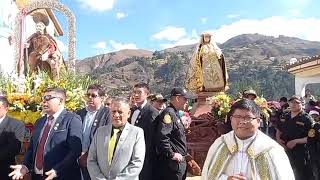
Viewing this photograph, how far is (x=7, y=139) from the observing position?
4809 mm

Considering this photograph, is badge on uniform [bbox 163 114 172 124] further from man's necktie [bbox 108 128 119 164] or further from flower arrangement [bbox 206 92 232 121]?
flower arrangement [bbox 206 92 232 121]

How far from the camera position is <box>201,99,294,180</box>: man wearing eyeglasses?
2.96m

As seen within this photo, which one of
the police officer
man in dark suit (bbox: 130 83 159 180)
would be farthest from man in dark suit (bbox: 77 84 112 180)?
the police officer

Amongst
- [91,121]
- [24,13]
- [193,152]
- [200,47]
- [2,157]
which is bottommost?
Answer: [193,152]

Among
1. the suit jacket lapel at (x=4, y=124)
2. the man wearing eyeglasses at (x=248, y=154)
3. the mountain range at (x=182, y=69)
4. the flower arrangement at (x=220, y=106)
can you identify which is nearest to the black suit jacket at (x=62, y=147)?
the suit jacket lapel at (x=4, y=124)

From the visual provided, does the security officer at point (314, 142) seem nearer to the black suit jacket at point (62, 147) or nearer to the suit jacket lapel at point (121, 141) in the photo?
the suit jacket lapel at point (121, 141)

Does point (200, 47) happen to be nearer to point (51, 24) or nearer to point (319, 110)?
point (319, 110)

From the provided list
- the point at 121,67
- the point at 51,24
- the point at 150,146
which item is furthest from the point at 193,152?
the point at 121,67

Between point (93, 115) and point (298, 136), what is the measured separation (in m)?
3.18

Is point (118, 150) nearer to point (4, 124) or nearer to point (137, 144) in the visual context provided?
point (137, 144)

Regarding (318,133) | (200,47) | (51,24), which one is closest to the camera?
(318,133)

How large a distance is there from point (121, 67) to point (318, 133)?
77.5 m

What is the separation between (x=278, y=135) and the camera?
7.16 m

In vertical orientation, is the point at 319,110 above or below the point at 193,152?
above
